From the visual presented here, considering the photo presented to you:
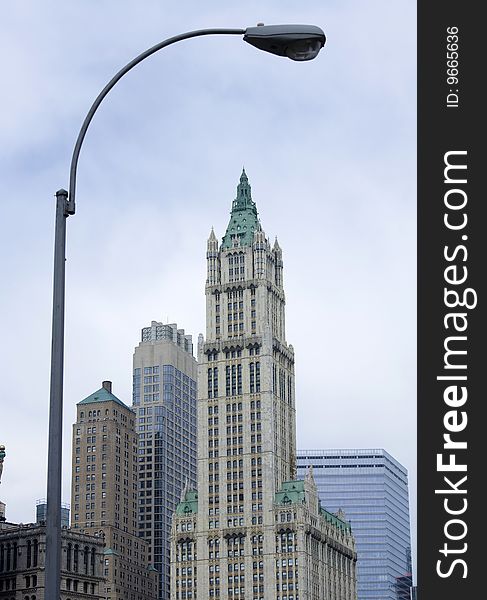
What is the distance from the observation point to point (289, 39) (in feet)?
70.3

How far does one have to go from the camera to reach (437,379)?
29.3m

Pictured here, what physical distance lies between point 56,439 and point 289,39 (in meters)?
7.85

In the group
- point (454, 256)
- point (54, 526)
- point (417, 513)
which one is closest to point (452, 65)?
point (454, 256)

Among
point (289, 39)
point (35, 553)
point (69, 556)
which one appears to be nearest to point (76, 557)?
point (69, 556)

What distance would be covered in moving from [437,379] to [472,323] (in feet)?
5.15

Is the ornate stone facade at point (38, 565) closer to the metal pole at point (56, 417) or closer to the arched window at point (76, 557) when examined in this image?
the arched window at point (76, 557)

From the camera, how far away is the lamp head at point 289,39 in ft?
70.1

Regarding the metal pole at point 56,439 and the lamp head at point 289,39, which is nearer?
the metal pole at point 56,439

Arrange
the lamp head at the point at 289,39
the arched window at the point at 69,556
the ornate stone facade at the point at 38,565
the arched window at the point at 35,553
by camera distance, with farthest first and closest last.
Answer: the arched window at the point at 69,556, the arched window at the point at 35,553, the ornate stone facade at the point at 38,565, the lamp head at the point at 289,39

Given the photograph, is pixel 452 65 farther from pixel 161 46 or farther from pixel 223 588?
pixel 223 588

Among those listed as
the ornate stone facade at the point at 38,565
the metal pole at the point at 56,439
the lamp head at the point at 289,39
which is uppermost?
the ornate stone facade at the point at 38,565

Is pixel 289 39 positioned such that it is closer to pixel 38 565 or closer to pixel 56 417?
pixel 56 417

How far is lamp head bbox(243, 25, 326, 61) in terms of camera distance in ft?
70.1

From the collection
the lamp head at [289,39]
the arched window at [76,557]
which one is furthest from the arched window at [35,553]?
the lamp head at [289,39]
